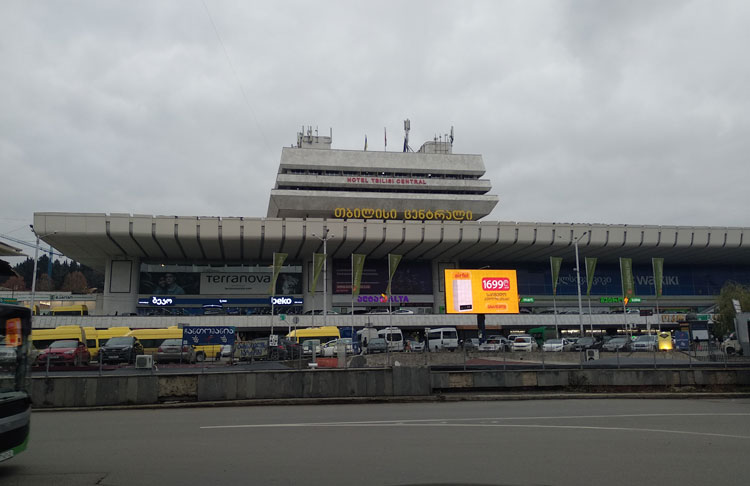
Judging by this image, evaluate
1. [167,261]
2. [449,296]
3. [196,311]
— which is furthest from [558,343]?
[167,261]

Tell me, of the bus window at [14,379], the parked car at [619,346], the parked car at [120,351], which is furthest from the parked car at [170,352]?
the parked car at [619,346]

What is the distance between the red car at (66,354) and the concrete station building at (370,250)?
32700 millimetres

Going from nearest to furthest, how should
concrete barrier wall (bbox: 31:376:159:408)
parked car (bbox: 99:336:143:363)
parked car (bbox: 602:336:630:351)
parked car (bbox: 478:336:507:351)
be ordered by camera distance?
A: concrete barrier wall (bbox: 31:376:159:408) → parked car (bbox: 99:336:143:363) → parked car (bbox: 602:336:630:351) → parked car (bbox: 478:336:507:351)

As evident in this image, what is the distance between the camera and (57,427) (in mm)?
12953

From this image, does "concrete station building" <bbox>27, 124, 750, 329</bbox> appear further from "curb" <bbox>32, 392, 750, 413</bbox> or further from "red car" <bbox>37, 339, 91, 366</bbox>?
"curb" <bbox>32, 392, 750, 413</bbox>

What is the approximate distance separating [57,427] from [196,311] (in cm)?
6451

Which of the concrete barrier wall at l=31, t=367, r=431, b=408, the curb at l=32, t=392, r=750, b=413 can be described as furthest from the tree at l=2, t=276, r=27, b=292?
the curb at l=32, t=392, r=750, b=413

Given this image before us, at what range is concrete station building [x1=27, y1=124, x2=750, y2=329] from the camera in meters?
66.1

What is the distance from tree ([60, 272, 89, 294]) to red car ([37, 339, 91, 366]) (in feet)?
439

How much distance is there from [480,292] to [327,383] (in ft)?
104

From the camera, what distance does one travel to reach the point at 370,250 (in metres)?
74.7

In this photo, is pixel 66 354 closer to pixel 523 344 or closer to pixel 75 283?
pixel 523 344

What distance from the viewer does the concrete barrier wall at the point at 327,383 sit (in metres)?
16.9

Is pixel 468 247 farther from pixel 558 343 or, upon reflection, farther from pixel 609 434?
pixel 609 434
